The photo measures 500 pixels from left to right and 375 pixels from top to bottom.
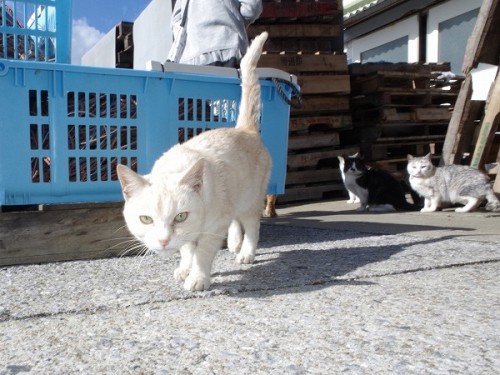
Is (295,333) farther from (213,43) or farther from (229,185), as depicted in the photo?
(213,43)

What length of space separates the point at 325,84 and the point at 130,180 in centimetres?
417

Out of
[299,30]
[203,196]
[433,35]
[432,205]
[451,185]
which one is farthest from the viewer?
[433,35]

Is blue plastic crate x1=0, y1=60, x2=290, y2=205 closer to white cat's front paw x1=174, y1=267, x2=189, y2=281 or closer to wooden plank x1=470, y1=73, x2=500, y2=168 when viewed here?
white cat's front paw x1=174, y1=267, x2=189, y2=281

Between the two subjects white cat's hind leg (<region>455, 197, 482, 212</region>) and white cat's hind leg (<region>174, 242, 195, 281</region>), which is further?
white cat's hind leg (<region>455, 197, 482, 212</region>)

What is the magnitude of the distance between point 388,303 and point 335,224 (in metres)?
2.27

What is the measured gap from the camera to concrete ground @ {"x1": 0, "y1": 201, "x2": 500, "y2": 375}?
4.02ft

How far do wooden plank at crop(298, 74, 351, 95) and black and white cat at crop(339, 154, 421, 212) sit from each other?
847 millimetres

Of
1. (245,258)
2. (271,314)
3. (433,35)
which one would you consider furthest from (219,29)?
(433,35)

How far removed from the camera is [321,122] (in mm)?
5750

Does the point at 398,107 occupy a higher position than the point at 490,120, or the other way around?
A: the point at 398,107

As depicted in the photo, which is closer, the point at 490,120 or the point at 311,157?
the point at 490,120

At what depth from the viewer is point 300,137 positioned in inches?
222

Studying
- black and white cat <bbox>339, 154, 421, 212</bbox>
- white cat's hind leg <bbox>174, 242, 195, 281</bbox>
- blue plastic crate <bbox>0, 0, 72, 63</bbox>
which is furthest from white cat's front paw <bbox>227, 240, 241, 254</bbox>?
black and white cat <bbox>339, 154, 421, 212</bbox>

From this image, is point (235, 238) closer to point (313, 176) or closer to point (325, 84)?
point (313, 176)
